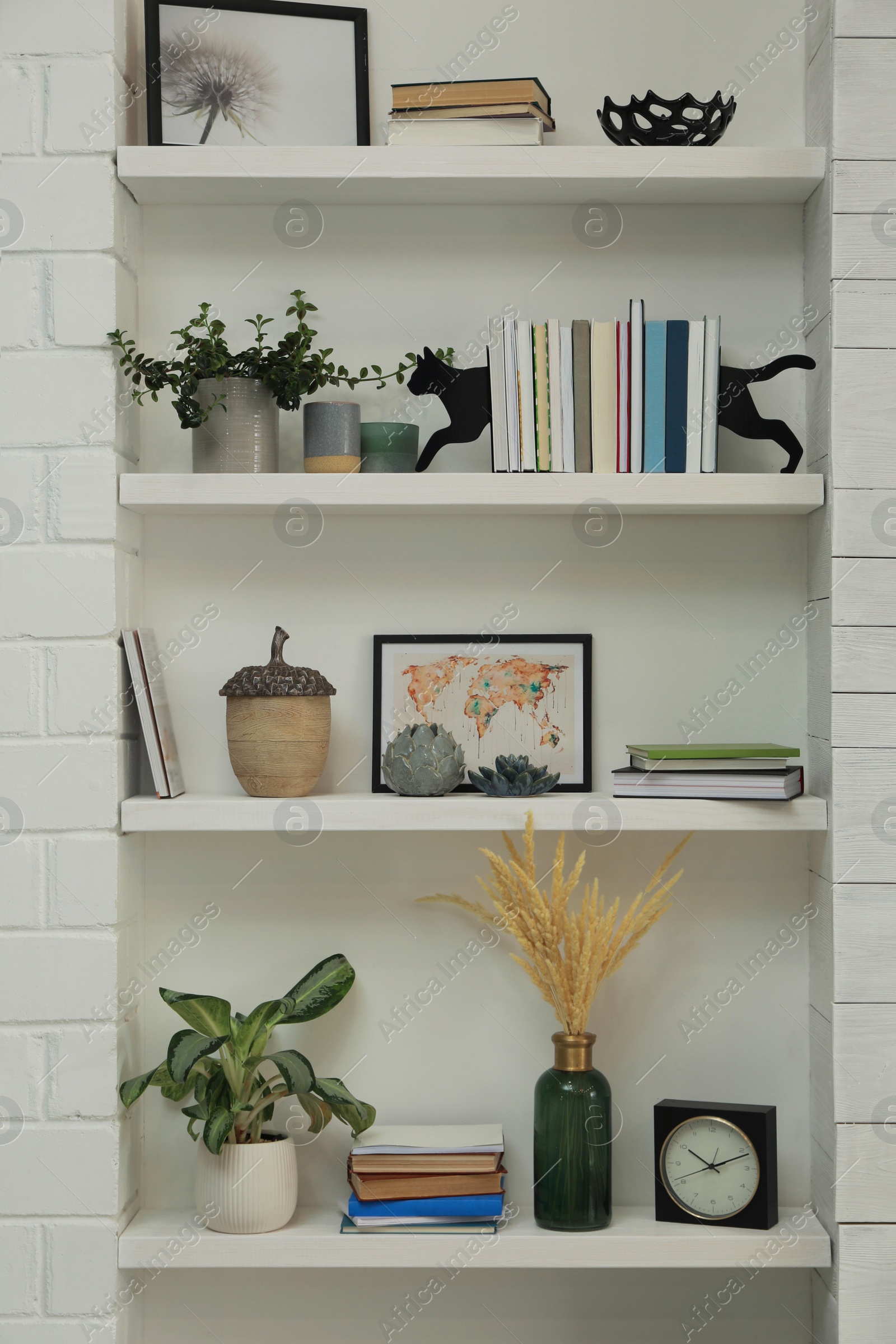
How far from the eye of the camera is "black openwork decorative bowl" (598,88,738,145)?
171cm

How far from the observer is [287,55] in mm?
1810

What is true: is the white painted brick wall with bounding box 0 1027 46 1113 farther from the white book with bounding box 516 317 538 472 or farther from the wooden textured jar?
the white book with bounding box 516 317 538 472

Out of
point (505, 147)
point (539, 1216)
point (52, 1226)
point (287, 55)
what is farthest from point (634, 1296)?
point (287, 55)

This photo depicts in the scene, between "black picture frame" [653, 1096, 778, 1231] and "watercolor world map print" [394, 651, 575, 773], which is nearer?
"black picture frame" [653, 1096, 778, 1231]

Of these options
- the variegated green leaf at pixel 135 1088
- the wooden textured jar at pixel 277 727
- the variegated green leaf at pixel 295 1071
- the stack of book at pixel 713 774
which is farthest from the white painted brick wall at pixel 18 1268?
the stack of book at pixel 713 774

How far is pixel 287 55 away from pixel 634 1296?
2111 mm

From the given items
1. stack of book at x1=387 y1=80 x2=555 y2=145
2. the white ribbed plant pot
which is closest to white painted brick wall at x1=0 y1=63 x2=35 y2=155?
stack of book at x1=387 y1=80 x2=555 y2=145

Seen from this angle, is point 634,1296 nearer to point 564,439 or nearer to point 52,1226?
point 52,1226

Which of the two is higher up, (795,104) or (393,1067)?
(795,104)

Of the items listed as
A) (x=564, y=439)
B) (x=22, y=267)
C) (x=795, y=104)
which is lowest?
(x=564, y=439)

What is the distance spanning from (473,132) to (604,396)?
0.47 meters

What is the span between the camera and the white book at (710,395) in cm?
169

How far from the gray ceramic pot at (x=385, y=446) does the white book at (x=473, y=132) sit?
1.47 feet

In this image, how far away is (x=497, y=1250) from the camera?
63.9 inches
